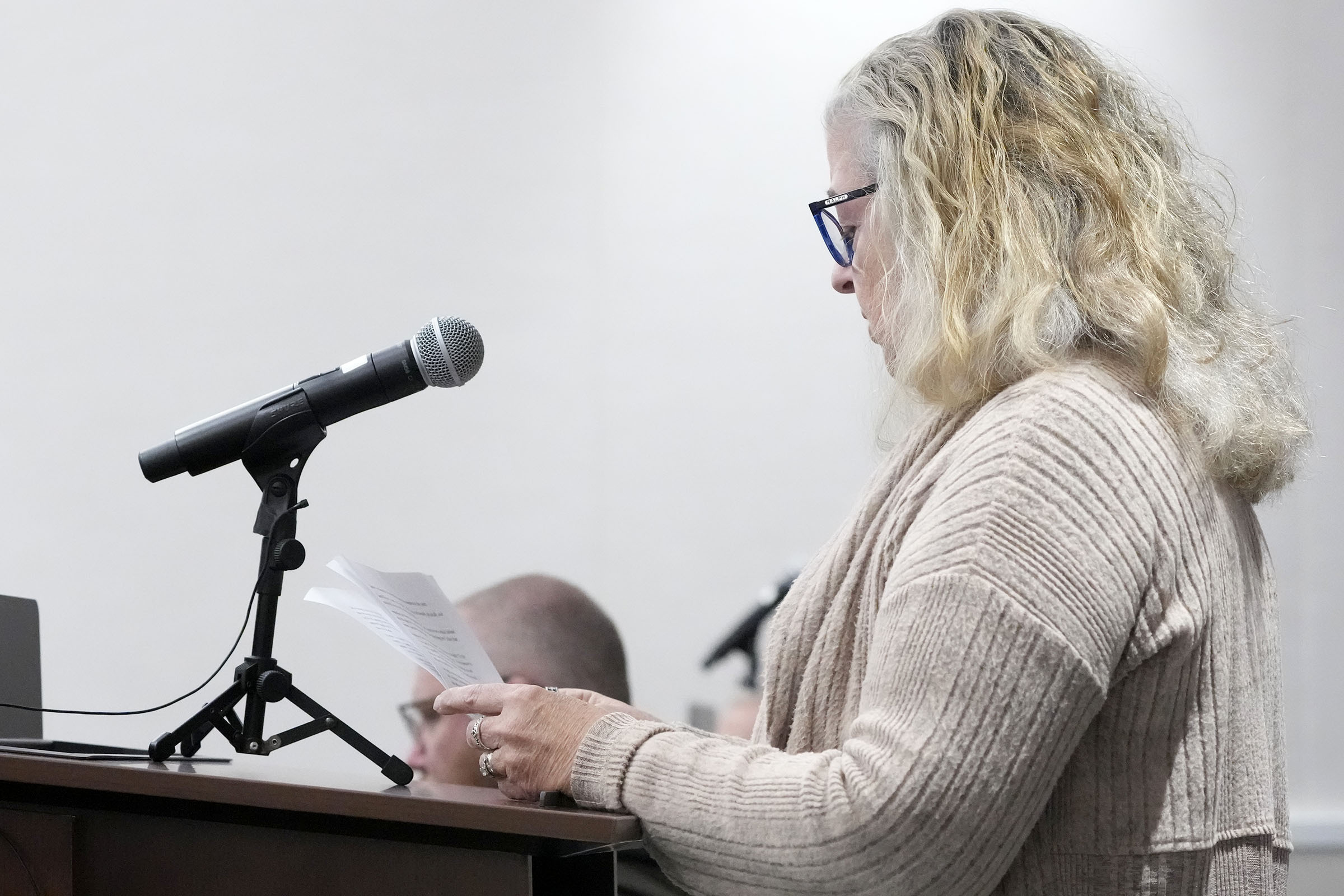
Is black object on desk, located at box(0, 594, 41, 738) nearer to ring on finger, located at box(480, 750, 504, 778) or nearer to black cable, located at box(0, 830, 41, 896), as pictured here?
black cable, located at box(0, 830, 41, 896)

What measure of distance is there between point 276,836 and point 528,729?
0.20m

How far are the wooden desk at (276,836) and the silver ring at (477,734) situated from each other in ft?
0.12

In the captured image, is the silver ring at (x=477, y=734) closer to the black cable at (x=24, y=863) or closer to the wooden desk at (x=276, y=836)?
the wooden desk at (x=276, y=836)

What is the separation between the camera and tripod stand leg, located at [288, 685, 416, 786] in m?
0.99

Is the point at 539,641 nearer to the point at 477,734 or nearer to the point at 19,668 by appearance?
the point at 19,668

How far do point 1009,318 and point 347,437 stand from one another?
1.67 meters

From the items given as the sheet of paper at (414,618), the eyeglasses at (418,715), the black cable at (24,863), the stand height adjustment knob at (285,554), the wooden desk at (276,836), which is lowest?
the black cable at (24,863)

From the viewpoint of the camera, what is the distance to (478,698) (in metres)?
0.97

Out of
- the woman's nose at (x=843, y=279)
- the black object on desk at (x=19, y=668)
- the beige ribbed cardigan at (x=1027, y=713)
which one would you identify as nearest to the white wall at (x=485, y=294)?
the black object on desk at (x=19, y=668)

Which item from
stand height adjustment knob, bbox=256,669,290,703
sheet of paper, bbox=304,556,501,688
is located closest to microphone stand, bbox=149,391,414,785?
stand height adjustment knob, bbox=256,669,290,703

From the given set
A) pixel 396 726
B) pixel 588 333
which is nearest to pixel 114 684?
pixel 396 726

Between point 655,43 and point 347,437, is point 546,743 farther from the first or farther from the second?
point 655,43

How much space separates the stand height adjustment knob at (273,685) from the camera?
107 centimetres

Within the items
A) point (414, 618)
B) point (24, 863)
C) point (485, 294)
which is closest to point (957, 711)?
point (414, 618)
